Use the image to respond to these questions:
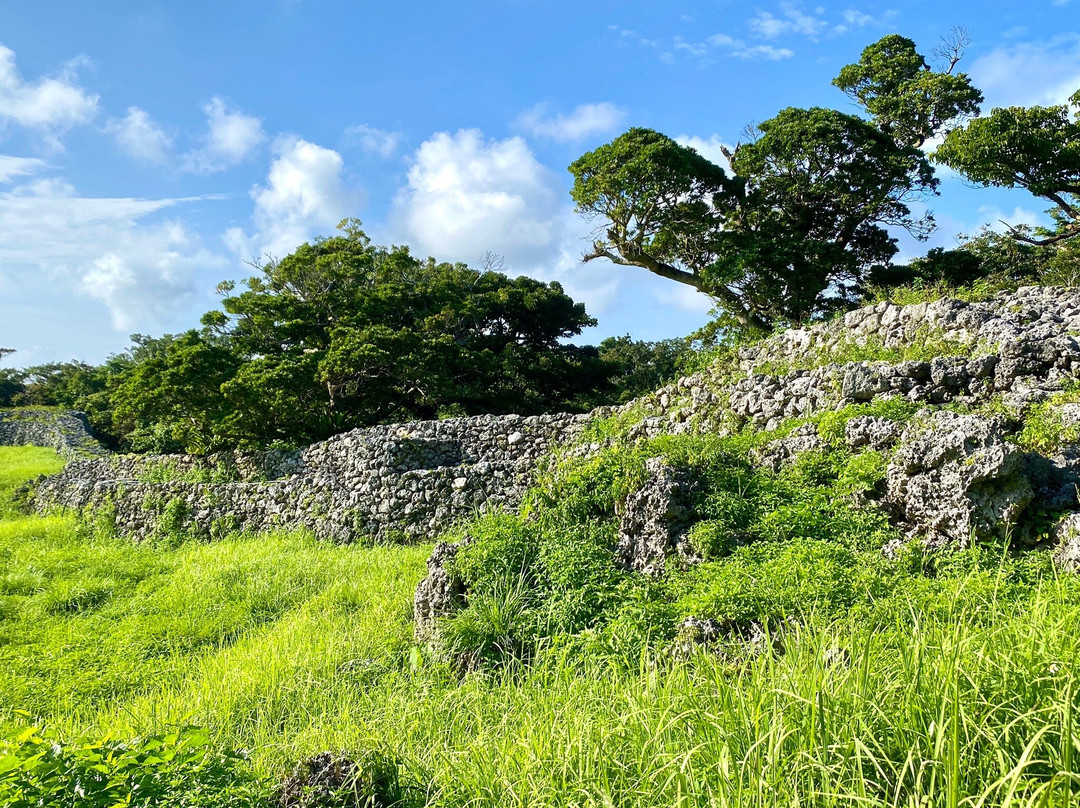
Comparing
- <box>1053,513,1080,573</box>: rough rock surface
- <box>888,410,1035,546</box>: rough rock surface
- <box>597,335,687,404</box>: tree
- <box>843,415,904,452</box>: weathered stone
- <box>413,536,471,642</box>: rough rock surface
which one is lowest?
<box>413,536,471,642</box>: rough rock surface

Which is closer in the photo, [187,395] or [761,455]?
[761,455]

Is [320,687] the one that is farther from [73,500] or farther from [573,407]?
[573,407]

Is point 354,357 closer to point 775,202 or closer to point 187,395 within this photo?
point 187,395

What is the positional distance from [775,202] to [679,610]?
14.5 m

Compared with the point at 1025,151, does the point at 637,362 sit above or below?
below

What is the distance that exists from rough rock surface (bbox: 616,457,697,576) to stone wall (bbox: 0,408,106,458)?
19065mm

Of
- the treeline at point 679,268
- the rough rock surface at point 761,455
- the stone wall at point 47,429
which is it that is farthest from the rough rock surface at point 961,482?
the stone wall at point 47,429

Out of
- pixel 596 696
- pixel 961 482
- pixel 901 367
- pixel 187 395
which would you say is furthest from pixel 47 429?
pixel 961 482

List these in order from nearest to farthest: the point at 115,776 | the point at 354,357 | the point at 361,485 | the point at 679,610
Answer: the point at 115,776
the point at 679,610
the point at 361,485
the point at 354,357

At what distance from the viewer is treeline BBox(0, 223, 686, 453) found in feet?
44.1

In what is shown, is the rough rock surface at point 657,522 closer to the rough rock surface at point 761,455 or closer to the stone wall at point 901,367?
the rough rock surface at point 761,455

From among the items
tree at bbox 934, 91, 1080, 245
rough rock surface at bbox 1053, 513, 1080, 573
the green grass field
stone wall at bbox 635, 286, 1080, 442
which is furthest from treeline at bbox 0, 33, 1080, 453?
rough rock surface at bbox 1053, 513, 1080, 573

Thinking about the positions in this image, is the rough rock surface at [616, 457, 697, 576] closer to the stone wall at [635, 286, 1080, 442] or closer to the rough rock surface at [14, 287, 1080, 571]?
the rough rock surface at [14, 287, 1080, 571]

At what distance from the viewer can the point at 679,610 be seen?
171 inches
